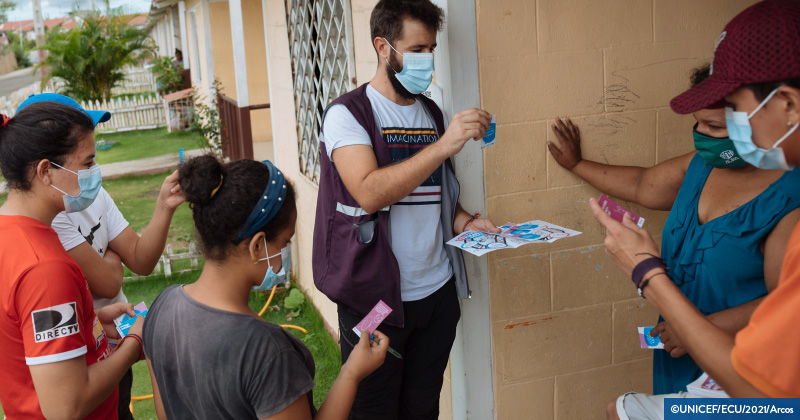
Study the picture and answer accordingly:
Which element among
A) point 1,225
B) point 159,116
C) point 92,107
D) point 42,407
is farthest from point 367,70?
point 92,107

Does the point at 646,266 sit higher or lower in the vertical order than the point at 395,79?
lower

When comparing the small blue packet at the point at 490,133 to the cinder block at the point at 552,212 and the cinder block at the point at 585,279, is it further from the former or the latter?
the cinder block at the point at 585,279

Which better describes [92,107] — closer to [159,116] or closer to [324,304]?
[159,116]

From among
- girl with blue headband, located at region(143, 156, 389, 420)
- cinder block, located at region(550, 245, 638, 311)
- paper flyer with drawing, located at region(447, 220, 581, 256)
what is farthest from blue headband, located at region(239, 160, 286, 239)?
cinder block, located at region(550, 245, 638, 311)

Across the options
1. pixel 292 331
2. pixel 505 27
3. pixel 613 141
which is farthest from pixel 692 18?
pixel 292 331

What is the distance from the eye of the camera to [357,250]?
8.18 feet

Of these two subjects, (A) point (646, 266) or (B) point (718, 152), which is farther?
(B) point (718, 152)

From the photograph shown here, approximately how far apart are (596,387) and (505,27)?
1710 mm

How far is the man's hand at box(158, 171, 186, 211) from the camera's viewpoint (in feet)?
8.14

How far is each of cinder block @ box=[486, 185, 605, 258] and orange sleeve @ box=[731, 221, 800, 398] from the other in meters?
1.40

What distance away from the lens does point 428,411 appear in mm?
2791

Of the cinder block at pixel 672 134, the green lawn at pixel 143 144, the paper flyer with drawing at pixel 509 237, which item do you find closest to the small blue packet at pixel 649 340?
the paper flyer with drawing at pixel 509 237

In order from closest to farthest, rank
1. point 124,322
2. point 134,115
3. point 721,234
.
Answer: point 721,234, point 124,322, point 134,115

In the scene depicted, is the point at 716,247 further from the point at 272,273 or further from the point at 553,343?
the point at 272,273
